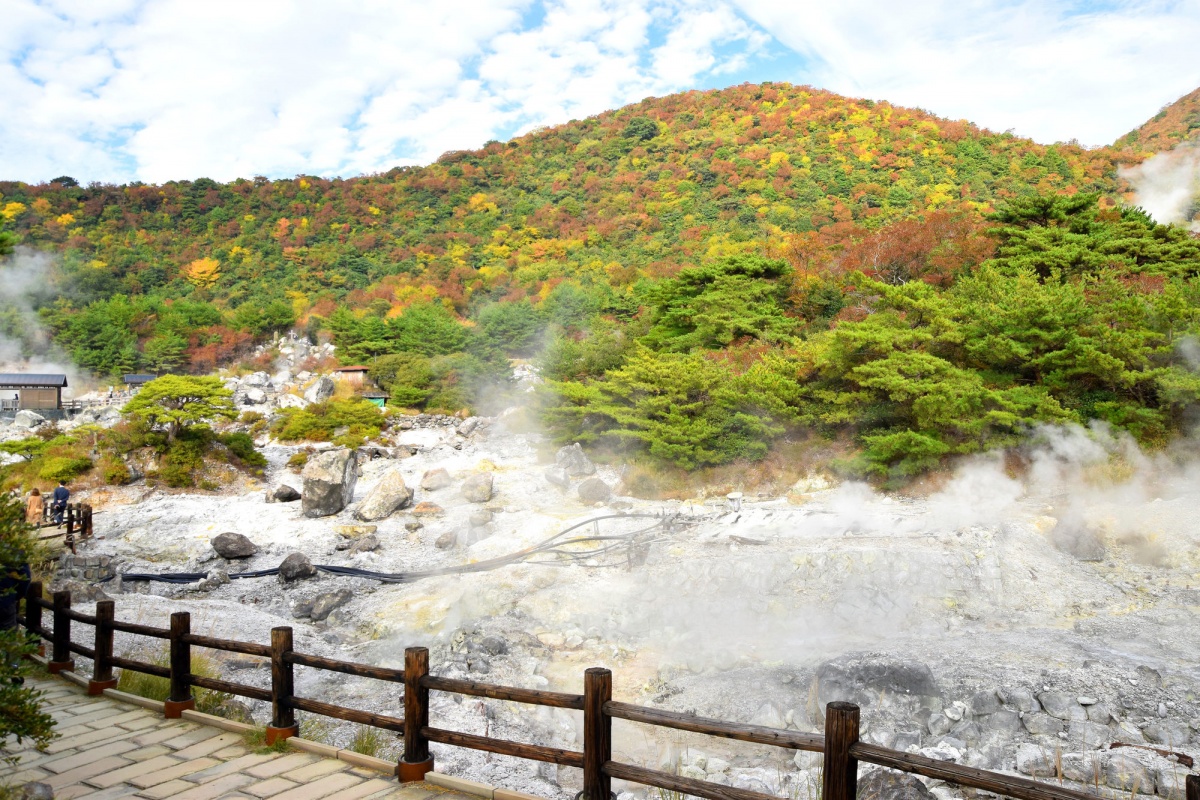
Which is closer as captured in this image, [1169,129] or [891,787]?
[891,787]

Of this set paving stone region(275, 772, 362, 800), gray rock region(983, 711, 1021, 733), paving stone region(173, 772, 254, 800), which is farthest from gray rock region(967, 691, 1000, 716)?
paving stone region(173, 772, 254, 800)

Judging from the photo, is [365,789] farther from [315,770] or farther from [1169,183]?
[1169,183]

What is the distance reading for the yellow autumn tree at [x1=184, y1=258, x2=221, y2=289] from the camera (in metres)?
55.7

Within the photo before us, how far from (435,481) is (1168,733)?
1570 centimetres

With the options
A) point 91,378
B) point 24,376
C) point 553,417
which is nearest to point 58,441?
point 24,376

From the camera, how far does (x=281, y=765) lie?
440 cm

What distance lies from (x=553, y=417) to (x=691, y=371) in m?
5.14

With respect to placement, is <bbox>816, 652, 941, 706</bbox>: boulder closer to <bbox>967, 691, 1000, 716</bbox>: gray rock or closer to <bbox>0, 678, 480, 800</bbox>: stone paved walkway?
<bbox>967, 691, 1000, 716</bbox>: gray rock

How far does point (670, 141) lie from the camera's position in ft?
218

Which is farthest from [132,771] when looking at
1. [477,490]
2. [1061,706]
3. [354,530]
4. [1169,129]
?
[1169,129]

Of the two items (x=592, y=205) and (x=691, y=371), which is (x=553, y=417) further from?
(x=592, y=205)

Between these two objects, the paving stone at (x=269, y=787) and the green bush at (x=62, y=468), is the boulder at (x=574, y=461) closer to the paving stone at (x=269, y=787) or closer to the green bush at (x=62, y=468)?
the green bush at (x=62, y=468)

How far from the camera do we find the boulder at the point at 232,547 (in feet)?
46.9

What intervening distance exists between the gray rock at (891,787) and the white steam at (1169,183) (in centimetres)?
4661
